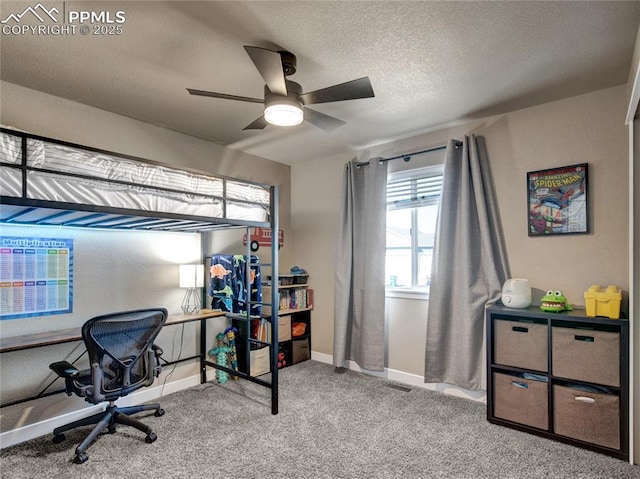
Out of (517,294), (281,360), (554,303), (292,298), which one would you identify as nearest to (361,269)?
(292,298)

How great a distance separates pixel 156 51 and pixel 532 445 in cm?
353

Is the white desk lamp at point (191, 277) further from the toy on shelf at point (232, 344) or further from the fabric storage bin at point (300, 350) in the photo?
the fabric storage bin at point (300, 350)

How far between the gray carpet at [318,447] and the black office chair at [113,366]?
0.14 metres

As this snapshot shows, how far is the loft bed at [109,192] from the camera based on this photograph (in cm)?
181

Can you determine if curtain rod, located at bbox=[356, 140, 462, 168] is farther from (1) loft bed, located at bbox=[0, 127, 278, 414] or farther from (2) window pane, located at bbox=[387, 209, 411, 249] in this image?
(1) loft bed, located at bbox=[0, 127, 278, 414]

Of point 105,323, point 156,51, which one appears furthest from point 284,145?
point 105,323

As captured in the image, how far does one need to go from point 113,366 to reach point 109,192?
1228mm

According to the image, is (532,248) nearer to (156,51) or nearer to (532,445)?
(532,445)

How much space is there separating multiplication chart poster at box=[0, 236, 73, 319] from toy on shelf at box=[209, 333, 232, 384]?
4.59 ft

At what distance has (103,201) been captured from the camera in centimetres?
212

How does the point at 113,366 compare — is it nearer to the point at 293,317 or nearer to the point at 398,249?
the point at 293,317

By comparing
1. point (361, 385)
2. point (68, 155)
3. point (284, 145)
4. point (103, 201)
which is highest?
point (284, 145)

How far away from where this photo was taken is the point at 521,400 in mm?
2680

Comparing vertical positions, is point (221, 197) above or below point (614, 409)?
above
